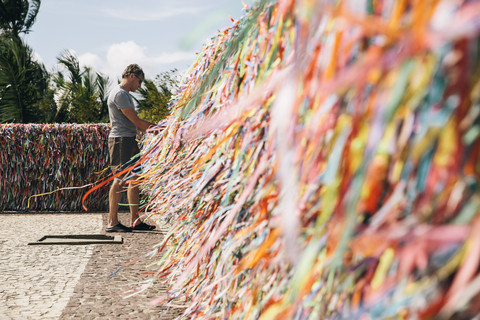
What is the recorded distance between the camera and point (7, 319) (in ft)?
9.92

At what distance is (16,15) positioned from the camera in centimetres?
2866

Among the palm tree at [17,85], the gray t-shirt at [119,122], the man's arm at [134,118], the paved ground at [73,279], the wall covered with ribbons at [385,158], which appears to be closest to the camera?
the wall covered with ribbons at [385,158]

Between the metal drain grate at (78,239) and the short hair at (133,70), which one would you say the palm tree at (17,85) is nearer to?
the short hair at (133,70)

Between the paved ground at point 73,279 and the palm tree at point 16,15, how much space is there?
25501 millimetres

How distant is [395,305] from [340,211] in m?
0.17

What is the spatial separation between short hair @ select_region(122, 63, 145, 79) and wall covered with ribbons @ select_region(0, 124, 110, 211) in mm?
3853

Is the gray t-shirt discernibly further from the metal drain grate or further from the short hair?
the metal drain grate

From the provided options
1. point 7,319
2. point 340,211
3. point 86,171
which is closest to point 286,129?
point 340,211

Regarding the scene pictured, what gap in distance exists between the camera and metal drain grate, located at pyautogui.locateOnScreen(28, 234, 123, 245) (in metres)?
5.57

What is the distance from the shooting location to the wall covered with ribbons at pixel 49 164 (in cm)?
Answer: 946

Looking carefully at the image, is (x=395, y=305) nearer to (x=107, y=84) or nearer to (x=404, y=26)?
(x=404, y=26)

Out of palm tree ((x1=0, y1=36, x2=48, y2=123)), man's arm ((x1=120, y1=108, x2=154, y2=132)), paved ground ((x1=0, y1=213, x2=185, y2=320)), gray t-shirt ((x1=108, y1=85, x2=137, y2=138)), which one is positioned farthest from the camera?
palm tree ((x1=0, y1=36, x2=48, y2=123))

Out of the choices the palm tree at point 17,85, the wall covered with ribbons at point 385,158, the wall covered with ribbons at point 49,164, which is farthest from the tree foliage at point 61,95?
the wall covered with ribbons at point 385,158

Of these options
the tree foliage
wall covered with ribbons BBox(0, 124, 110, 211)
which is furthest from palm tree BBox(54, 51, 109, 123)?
wall covered with ribbons BBox(0, 124, 110, 211)
